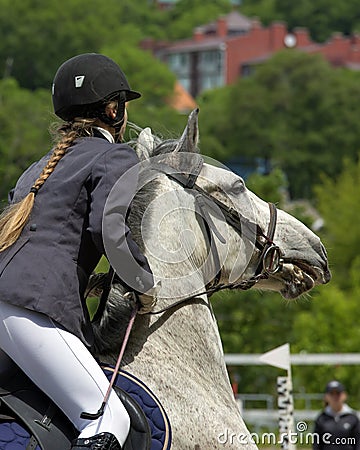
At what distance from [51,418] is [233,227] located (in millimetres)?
1180

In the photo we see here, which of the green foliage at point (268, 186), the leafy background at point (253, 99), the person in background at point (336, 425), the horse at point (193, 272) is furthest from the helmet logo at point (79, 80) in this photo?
the leafy background at point (253, 99)

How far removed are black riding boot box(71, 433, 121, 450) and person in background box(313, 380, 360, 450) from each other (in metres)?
5.44

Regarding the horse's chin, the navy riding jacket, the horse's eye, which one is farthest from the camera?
the horse's chin

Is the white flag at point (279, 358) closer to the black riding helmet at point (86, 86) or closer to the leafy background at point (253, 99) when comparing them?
the black riding helmet at point (86, 86)

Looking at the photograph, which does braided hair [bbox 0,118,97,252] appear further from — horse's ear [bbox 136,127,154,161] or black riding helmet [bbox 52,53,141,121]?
horse's ear [bbox 136,127,154,161]

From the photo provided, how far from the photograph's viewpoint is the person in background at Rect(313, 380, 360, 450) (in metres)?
9.09

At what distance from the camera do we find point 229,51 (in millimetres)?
114250

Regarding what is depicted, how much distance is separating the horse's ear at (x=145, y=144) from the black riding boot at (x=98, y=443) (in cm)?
123

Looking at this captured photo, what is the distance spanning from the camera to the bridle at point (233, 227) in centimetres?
440

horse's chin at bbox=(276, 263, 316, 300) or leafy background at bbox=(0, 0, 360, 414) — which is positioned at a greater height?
horse's chin at bbox=(276, 263, 316, 300)

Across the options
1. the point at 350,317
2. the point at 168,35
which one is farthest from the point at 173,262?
the point at 168,35

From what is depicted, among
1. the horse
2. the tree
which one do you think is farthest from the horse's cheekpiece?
the tree

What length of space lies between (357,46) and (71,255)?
11489 centimetres

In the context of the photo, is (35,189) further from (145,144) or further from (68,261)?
(145,144)
